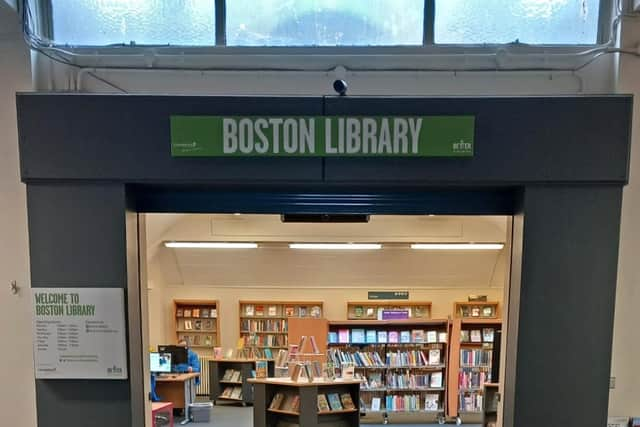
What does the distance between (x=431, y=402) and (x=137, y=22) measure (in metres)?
7.92

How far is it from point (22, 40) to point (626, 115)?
4.32 m

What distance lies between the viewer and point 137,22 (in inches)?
128

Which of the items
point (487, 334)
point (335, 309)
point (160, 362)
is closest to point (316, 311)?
point (335, 309)

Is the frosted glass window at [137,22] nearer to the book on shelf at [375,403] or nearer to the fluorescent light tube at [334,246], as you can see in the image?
the fluorescent light tube at [334,246]

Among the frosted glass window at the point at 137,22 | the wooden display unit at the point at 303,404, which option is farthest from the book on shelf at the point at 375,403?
the frosted glass window at the point at 137,22

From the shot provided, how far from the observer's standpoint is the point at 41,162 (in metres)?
2.90

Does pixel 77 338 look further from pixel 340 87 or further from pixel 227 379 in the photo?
pixel 227 379

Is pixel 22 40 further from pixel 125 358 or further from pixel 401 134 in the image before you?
pixel 401 134

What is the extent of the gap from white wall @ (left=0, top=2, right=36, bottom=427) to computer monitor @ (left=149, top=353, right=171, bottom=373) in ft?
15.6

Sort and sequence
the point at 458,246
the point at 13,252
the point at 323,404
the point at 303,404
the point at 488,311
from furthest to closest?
1. the point at 488,311
2. the point at 458,246
3. the point at 323,404
4. the point at 303,404
5. the point at 13,252

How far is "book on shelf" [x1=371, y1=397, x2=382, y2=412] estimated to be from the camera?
26.4 feet

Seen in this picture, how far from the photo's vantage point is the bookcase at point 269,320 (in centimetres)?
913

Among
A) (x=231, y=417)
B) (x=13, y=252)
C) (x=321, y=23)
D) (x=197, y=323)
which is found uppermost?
(x=321, y=23)

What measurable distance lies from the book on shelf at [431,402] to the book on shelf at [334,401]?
2684mm
